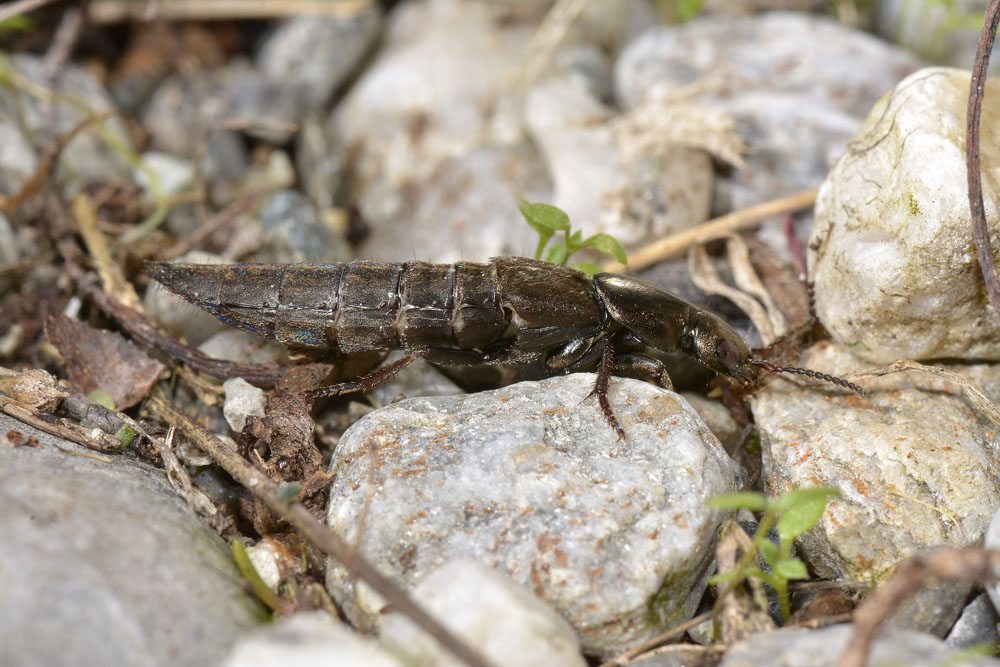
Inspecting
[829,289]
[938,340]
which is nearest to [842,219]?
[829,289]

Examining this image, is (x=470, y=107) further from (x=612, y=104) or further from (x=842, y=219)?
(x=842, y=219)

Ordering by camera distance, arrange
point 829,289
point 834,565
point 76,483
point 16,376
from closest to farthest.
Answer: point 76,483
point 834,565
point 16,376
point 829,289

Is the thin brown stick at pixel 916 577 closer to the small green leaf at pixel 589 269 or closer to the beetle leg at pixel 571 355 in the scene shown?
the beetle leg at pixel 571 355

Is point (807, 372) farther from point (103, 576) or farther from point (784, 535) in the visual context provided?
point (103, 576)

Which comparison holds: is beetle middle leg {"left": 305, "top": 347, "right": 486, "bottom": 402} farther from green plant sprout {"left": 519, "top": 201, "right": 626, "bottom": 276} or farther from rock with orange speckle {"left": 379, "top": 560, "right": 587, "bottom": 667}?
rock with orange speckle {"left": 379, "top": 560, "right": 587, "bottom": 667}

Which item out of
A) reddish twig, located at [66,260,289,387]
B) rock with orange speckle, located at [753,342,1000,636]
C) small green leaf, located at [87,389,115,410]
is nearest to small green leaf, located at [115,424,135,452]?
small green leaf, located at [87,389,115,410]

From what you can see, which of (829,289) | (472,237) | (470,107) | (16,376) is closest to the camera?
(16,376)
